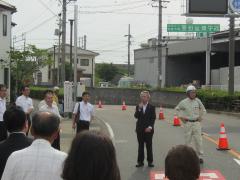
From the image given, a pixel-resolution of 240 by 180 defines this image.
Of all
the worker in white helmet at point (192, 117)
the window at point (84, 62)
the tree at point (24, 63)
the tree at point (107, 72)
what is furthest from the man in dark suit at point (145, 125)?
the tree at point (107, 72)

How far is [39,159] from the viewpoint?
4406 millimetres

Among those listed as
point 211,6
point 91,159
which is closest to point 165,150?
point 91,159

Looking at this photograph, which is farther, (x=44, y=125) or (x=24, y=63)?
(x=24, y=63)

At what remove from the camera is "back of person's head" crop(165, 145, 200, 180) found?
12.3ft

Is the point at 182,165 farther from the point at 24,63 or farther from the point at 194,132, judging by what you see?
the point at 24,63

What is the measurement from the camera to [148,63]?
246ft

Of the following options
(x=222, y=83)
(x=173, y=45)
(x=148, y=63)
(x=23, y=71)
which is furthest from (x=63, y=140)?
(x=148, y=63)

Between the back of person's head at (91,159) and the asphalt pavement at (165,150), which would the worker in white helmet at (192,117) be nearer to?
the asphalt pavement at (165,150)

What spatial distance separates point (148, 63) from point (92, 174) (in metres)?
71.6

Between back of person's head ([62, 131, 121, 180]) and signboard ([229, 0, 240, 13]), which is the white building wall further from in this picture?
back of person's head ([62, 131, 121, 180])

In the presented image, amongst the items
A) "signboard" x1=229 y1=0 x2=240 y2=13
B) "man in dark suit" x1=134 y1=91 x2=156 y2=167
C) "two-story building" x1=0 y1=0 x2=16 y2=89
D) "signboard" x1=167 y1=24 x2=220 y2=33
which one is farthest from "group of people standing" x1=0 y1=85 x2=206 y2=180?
"signboard" x1=167 y1=24 x2=220 y2=33

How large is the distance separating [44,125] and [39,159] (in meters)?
0.29

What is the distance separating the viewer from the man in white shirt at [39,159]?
4.38 metres

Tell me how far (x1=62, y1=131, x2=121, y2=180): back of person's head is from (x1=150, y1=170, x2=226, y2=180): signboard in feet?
24.6
